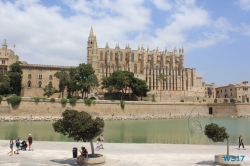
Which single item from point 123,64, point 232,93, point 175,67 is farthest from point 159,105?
point 232,93

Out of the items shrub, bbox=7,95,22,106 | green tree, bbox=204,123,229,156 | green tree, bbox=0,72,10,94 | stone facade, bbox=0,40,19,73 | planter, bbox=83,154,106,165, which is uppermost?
stone facade, bbox=0,40,19,73

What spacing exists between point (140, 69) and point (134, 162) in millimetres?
68360

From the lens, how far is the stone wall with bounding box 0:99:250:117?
143ft

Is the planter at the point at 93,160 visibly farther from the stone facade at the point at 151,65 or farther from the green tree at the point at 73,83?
the stone facade at the point at 151,65

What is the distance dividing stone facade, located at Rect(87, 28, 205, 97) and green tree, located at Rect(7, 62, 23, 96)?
19840 millimetres

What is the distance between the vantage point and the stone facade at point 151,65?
74.9m

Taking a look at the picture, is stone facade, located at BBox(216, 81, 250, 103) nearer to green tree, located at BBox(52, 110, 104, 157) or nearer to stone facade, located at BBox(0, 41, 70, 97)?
stone facade, located at BBox(0, 41, 70, 97)

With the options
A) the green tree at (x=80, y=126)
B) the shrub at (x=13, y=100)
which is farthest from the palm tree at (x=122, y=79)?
the green tree at (x=80, y=126)

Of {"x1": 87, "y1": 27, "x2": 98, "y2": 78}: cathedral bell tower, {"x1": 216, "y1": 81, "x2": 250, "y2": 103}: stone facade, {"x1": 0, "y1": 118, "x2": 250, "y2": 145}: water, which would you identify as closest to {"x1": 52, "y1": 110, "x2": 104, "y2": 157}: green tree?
{"x1": 0, "y1": 118, "x2": 250, "y2": 145}: water

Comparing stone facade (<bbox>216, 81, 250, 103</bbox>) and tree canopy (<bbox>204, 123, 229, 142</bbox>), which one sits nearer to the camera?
tree canopy (<bbox>204, 123, 229, 142</bbox>)

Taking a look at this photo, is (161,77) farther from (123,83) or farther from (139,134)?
(139,134)

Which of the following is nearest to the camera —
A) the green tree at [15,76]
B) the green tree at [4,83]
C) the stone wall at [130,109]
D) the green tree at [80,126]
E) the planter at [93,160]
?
the planter at [93,160]

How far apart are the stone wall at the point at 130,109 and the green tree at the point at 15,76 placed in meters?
13.8

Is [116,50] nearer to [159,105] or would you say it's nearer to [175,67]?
[175,67]
